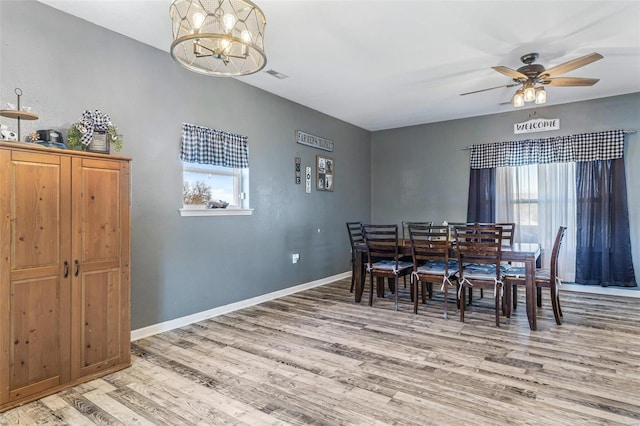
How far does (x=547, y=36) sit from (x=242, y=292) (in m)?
4.04

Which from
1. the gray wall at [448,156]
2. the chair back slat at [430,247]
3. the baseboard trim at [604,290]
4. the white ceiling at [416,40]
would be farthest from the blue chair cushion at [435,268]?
the white ceiling at [416,40]

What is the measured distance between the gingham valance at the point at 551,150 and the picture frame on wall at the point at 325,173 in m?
2.31

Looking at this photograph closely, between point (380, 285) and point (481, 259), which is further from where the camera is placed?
point (380, 285)

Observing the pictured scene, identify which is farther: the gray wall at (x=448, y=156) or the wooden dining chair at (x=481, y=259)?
the gray wall at (x=448, y=156)

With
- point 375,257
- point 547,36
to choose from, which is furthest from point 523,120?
point 375,257

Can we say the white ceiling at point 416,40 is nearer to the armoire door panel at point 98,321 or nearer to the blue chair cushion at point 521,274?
the armoire door panel at point 98,321

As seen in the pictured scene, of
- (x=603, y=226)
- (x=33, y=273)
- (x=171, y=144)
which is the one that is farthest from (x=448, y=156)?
(x=33, y=273)

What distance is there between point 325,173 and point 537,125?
128 inches

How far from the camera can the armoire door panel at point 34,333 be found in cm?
214

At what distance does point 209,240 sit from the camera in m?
3.92

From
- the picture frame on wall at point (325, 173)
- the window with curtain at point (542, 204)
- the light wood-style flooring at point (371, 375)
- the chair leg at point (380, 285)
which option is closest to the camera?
the light wood-style flooring at point (371, 375)

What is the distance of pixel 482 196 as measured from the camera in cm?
580

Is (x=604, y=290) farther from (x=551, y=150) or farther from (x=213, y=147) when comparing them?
(x=213, y=147)

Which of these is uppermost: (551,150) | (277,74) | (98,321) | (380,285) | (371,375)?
(277,74)
